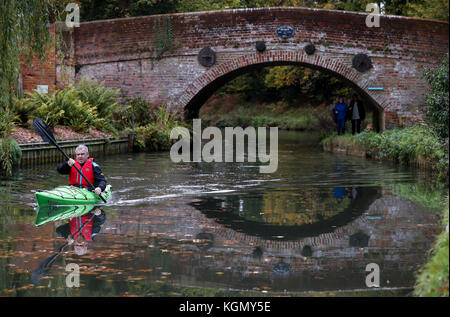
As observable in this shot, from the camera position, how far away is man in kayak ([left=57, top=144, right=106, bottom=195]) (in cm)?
1020

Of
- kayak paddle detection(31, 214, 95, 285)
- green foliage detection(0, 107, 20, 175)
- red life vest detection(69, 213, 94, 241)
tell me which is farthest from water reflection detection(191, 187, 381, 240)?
green foliage detection(0, 107, 20, 175)

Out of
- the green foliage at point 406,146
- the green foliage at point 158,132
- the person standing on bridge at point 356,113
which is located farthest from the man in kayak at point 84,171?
the person standing on bridge at point 356,113

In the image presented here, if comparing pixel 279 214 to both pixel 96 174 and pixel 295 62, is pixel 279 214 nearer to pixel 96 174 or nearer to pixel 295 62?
pixel 96 174

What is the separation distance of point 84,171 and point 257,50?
11.8m

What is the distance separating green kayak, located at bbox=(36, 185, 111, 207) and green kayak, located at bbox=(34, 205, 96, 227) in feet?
0.23

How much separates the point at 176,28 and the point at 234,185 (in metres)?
10.1

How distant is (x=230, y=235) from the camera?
776cm

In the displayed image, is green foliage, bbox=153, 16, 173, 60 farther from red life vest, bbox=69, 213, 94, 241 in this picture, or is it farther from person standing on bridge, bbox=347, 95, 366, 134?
red life vest, bbox=69, 213, 94, 241

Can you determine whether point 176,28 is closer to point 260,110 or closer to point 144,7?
point 144,7

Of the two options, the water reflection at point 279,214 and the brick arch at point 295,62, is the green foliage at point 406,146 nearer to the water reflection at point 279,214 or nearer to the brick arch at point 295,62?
the brick arch at point 295,62

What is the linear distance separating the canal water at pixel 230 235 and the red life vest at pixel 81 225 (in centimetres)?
19

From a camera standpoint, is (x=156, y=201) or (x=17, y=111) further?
(x=17, y=111)
